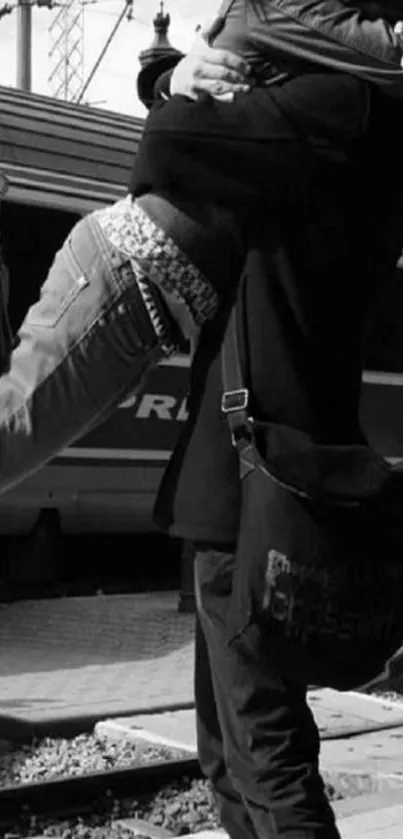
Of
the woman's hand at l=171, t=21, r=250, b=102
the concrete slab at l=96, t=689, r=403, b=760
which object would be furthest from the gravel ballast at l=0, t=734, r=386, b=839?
the woman's hand at l=171, t=21, r=250, b=102

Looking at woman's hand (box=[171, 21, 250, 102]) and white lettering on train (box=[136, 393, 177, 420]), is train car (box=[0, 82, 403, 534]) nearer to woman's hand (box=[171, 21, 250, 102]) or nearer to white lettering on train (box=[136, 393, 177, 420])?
white lettering on train (box=[136, 393, 177, 420])

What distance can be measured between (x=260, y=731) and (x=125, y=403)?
17.3ft

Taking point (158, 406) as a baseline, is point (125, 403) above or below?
above

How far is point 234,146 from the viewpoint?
6.05 feet

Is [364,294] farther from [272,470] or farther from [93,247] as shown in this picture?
[93,247]

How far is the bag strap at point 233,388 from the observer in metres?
1.97

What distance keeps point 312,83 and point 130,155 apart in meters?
6.51

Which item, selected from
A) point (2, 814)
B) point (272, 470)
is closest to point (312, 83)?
point (272, 470)

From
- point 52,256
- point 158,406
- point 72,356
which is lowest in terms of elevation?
point 158,406

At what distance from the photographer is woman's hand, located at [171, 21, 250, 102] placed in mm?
1869

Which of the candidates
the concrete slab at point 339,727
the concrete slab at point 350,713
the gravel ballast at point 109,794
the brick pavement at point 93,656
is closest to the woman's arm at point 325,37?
the gravel ballast at point 109,794

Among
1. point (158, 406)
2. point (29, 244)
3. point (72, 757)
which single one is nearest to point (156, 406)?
point (158, 406)

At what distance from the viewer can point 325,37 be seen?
1907 mm

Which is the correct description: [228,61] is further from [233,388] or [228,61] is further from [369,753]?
[369,753]
